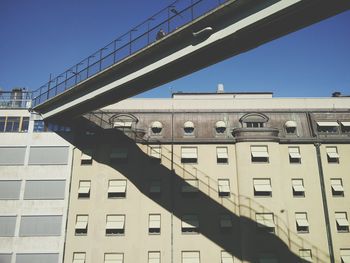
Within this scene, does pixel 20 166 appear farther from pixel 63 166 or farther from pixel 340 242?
pixel 340 242

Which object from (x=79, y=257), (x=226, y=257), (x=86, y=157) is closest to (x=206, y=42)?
(x=86, y=157)

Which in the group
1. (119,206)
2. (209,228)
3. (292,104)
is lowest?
(209,228)

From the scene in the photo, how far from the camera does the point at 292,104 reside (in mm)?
30750

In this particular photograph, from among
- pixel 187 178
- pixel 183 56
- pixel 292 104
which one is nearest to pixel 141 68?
pixel 183 56

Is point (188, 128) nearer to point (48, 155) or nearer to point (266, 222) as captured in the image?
point (266, 222)

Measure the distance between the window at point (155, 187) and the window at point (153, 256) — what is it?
4.66 metres

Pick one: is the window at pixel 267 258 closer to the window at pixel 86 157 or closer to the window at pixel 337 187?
the window at pixel 337 187

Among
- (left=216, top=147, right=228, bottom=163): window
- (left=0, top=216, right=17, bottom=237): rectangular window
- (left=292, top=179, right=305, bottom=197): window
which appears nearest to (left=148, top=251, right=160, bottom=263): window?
(left=216, top=147, right=228, bottom=163): window

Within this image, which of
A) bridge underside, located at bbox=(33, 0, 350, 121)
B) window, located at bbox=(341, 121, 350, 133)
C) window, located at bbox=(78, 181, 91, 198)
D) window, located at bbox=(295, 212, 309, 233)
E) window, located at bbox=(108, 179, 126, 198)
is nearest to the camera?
bridge underside, located at bbox=(33, 0, 350, 121)

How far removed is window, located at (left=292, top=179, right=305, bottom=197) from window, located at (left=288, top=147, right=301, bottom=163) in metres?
1.76

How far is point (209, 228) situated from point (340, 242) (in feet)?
33.7

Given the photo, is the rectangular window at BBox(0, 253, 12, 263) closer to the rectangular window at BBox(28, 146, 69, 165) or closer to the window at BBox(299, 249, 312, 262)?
the rectangular window at BBox(28, 146, 69, 165)

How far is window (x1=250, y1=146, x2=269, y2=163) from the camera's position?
2623 centimetres

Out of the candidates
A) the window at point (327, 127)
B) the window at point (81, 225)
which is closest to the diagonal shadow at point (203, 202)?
the window at point (81, 225)
